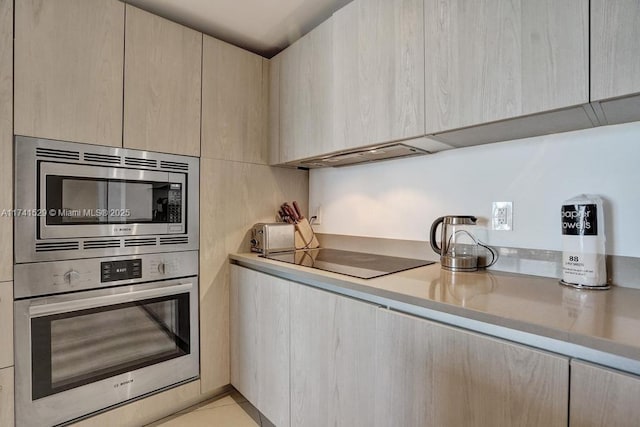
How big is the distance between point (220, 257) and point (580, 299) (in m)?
1.66

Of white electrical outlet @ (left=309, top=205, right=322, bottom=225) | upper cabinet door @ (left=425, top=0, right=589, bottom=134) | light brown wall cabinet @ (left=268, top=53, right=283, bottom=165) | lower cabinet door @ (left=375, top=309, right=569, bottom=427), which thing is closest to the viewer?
lower cabinet door @ (left=375, top=309, right=569, bottom=427)

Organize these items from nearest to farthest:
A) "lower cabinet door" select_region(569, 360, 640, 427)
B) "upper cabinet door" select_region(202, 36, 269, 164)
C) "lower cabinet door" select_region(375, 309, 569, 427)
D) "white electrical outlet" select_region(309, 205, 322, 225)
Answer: "lower cabinet door" select_region(569, 360, 640, 427) → "lower cabinet door" select_region(375, 309, 569, 427) → "upper cabinet door" select_region(202, 36, 269, 164) → "white electrical outlet" select_region(309, 205, 322, 225)

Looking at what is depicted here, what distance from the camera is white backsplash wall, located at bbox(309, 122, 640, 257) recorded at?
106 centimetres

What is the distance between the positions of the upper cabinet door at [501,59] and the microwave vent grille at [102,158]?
145 cm

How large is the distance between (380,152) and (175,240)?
3.93 ft

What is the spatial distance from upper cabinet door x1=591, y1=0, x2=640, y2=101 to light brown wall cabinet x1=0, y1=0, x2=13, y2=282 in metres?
2.05

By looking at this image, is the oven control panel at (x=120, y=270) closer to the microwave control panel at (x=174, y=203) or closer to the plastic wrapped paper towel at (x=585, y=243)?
the microwave control panel at (x=174, y=203)

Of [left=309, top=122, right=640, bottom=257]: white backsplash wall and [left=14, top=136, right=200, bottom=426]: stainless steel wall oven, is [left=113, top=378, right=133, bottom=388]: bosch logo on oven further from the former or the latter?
[left=309, top=122, right=640, bottom=257]: white backsplash wall

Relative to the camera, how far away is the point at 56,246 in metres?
1.35

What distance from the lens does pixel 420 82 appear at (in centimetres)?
121

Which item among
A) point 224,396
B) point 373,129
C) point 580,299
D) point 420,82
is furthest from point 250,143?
point 580,299

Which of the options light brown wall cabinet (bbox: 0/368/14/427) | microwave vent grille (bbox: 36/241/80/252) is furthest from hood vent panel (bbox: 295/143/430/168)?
light brown wall cabinet (bbox: 0/368/14/427)

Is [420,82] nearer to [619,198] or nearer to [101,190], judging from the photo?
[619,198]

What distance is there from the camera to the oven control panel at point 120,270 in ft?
4.82
